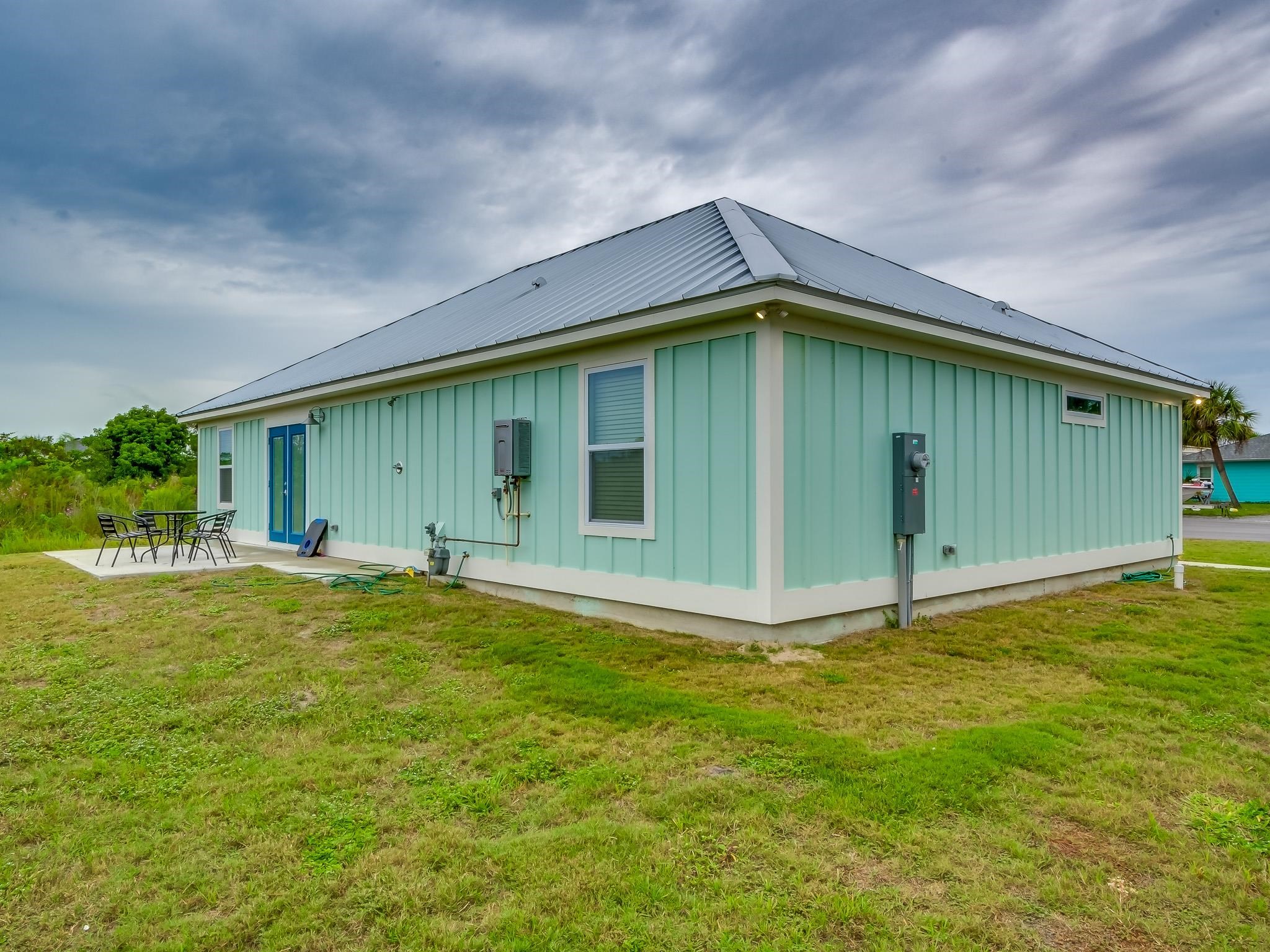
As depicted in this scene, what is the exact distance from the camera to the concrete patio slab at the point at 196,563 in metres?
8.62

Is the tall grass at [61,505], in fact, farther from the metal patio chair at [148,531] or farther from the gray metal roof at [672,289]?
the gray metal roof at [672,289]

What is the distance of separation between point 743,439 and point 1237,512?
105 feet

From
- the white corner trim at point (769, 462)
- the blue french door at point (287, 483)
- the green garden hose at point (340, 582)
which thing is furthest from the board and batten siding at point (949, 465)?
the blue french door at point (287, 483)

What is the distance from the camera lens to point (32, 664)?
4.63 metres

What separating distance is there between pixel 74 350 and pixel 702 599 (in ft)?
61.1

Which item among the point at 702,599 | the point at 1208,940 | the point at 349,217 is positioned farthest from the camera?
the point at 349,217

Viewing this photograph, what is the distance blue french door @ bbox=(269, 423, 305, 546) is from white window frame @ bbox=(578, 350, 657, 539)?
21.4ft

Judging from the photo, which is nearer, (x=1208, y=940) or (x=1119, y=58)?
(x=1208, y=940)

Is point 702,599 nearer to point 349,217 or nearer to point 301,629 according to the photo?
point 301,629

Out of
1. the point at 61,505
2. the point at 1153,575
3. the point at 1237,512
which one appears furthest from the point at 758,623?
the point at 1237,512

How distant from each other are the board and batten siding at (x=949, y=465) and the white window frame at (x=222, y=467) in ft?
37.9

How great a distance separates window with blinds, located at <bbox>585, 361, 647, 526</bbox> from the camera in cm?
575

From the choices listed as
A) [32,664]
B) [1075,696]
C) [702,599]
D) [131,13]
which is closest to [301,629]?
[32,664]

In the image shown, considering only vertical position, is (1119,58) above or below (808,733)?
above
